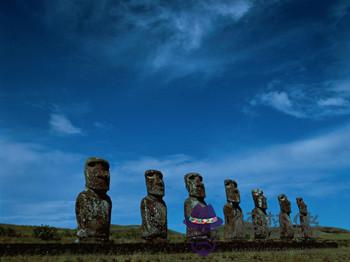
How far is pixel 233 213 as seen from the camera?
23109 millimetres

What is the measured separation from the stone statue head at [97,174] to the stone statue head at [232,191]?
30.2ft

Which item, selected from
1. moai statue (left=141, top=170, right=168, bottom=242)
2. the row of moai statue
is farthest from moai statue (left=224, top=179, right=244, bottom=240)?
moai statue (left=141, top=170, right=168, bottom=242)

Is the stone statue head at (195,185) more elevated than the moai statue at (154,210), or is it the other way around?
the stone statue head at (195,185)

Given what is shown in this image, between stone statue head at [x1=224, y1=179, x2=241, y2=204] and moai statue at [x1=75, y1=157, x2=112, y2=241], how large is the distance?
909 centimetres

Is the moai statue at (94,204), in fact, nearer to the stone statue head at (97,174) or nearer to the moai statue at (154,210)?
the stone statue head at (97,174)

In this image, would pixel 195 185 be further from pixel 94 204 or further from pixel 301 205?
pixel 301 205

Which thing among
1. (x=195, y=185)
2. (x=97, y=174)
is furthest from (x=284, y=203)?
(x=97, y=174)

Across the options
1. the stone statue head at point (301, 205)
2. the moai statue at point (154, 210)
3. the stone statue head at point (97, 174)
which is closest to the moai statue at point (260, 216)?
the stone statue head at point (301, 205)

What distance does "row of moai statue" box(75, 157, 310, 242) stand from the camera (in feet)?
50.6

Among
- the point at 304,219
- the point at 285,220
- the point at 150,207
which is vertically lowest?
the point at 150,207

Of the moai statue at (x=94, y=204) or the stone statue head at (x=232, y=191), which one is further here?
the stone statue head at (x=232, y=191)

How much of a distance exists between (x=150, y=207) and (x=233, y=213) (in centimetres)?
688

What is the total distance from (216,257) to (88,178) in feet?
17.7

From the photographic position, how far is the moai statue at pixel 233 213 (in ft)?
73.9
